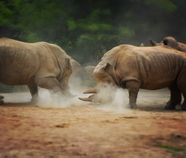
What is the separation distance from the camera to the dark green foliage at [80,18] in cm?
660

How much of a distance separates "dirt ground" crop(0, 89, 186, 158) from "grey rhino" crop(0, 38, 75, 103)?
5.95 ft

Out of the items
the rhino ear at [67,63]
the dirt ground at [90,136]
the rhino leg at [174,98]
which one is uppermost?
the rhino ear at [67,63]

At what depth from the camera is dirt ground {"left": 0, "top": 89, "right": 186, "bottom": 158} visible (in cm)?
276

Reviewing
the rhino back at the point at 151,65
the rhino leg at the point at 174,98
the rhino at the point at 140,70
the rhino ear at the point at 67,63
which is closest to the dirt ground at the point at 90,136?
the rhino at the point at 140,70

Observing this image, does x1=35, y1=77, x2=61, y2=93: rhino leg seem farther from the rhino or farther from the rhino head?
the rhino head

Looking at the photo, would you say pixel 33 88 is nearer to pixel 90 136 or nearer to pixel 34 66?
pixel 34 66

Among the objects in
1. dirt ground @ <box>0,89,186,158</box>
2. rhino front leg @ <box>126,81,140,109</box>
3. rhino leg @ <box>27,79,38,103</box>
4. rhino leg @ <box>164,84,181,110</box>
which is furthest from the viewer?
rhino leg @ <box>27,79,38,103</box>

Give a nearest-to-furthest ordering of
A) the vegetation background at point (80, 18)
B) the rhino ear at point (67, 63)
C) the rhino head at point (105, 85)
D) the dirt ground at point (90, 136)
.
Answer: the dirt ground at point (90, 136) < the rhino head at point (105, 85) < the vegetation background at point (80, 18) < the rhino ear at point (67, 63)

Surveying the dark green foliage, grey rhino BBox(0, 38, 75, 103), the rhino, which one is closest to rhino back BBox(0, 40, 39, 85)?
grey rhino BBox(0, 38, 75, 103)

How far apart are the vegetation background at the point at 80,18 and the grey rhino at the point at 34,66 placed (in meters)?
0.57

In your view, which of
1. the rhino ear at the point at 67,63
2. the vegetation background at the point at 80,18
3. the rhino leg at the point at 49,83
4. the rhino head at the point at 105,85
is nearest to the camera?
the rhino head at the point at 105,85

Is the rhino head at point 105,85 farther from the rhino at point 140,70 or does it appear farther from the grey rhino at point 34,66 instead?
the grey rhino at point 34,66

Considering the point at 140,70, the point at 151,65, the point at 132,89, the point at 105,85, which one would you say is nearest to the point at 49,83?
the point at 105,85

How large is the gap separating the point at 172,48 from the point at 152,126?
11.3ft
